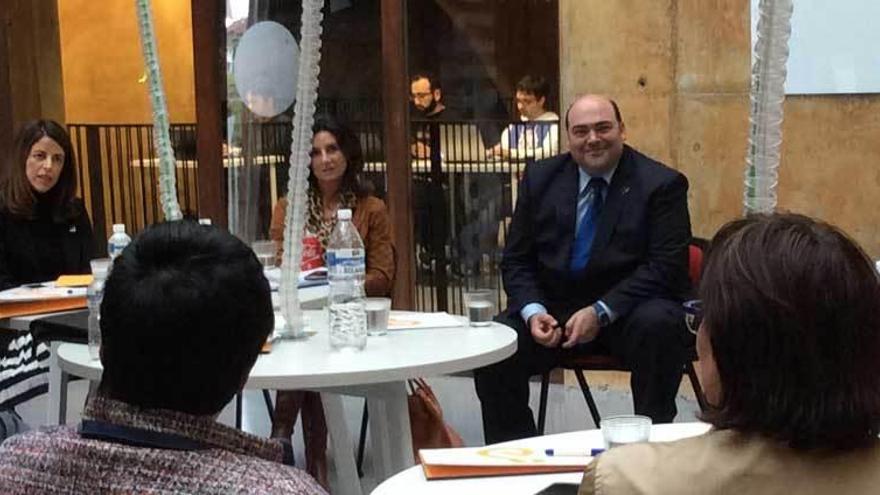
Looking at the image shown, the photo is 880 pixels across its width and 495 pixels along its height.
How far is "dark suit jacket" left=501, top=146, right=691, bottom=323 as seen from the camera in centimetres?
430

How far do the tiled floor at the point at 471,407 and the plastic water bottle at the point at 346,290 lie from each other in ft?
4.40

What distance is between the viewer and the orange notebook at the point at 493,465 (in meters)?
2.12

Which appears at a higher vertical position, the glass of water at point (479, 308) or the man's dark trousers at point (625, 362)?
the glass of water at point (479, 308)

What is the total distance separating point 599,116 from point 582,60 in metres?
1.40

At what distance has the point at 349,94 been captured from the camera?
651cm

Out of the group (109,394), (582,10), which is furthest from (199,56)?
(109,394)

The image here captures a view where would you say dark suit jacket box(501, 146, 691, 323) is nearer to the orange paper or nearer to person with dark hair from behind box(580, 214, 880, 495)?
the orange paper

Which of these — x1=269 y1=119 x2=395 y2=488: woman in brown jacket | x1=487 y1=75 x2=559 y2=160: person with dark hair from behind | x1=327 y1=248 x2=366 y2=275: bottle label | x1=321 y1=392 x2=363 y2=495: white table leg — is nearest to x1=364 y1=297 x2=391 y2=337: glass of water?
x1=327 y1=248 x2=366 y2=275: bottle label

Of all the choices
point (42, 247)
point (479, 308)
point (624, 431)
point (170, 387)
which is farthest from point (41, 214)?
point (170, 387)

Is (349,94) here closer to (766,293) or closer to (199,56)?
(199,56)

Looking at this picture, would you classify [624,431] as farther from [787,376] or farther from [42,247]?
[42,247]

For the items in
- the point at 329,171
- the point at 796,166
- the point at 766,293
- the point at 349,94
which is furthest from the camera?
the point at 349,94

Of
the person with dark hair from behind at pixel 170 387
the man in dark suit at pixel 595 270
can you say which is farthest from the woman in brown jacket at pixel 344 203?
the person with dark hair from behind at pixel 170 387

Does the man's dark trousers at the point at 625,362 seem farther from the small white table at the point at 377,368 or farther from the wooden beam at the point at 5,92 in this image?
the wooden beam at the point at 5,92
